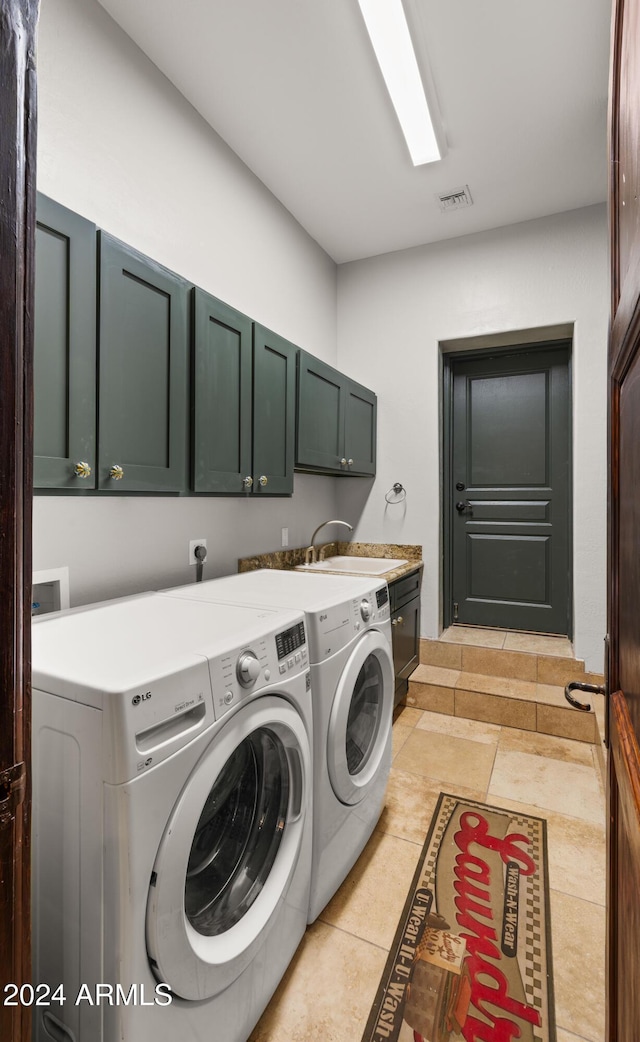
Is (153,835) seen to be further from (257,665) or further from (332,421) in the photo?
(332,421)

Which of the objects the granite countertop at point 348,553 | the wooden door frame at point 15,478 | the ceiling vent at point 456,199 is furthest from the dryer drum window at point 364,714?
the ceiling vent at point 456,199

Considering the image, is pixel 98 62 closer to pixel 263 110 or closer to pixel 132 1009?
pixel 263 110

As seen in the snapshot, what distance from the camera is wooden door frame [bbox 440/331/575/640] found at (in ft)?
10.2

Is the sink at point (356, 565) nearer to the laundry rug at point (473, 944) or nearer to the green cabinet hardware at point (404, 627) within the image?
the green cabinet hardware at point (404, 627)

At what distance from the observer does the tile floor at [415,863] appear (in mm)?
1208

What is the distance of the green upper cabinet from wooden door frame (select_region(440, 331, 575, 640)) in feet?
1.70

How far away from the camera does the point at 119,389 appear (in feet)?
4.65

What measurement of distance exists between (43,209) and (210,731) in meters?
1.29

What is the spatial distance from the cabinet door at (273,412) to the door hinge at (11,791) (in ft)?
5.37

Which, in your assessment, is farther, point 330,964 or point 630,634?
point 330,964

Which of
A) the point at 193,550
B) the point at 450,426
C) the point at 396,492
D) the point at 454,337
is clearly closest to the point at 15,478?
the point at 193,550

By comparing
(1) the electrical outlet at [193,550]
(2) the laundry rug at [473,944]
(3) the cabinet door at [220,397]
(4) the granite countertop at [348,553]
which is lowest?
(2) the laundry rug at [473,944]

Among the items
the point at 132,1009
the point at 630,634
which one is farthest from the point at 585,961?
the point at 630,634

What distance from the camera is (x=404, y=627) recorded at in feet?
9.25
